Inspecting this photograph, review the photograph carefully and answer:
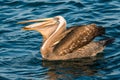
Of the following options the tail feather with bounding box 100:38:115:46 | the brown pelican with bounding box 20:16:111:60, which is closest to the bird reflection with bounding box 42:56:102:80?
the brown pelican with bounding box 20:16:111:60

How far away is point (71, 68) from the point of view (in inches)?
511

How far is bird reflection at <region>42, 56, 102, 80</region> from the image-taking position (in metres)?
Answer: 12.4

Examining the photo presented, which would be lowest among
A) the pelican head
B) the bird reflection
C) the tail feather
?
the bird reflection

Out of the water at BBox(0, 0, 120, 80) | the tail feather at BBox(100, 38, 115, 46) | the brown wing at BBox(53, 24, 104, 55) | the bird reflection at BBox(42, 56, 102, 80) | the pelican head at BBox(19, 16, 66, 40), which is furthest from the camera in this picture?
the tail feather at BBox(100, 38, 115, 46)

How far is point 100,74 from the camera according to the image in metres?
12.3

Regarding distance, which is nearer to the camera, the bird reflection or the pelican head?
the bird reflection

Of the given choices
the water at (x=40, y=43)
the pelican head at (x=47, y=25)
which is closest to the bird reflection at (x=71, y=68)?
the water at (x=40, y=43)

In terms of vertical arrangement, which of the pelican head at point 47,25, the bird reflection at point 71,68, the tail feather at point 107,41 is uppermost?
the pelican head at point 47,25

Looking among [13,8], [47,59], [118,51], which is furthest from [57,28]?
[13,8]

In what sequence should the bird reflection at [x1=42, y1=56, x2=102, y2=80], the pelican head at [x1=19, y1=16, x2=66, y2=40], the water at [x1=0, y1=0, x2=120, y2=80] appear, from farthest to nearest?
the pelican head at [x1=19, y1=16, x2=66, y2=40], the water at [x1=0, y1=0, x2=120, y2=80], the bird reflection at [x1=42, y1=56, x2=102, y2=80]

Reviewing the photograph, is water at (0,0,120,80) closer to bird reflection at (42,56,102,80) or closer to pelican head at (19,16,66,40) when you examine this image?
bird reflection at (42,56,102,80)

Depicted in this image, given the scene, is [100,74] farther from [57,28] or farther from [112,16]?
[112,16]

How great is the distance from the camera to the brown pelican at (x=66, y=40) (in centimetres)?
1357

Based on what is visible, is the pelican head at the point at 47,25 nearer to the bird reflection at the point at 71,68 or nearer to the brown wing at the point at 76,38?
the brown wing at the point at 76,38
